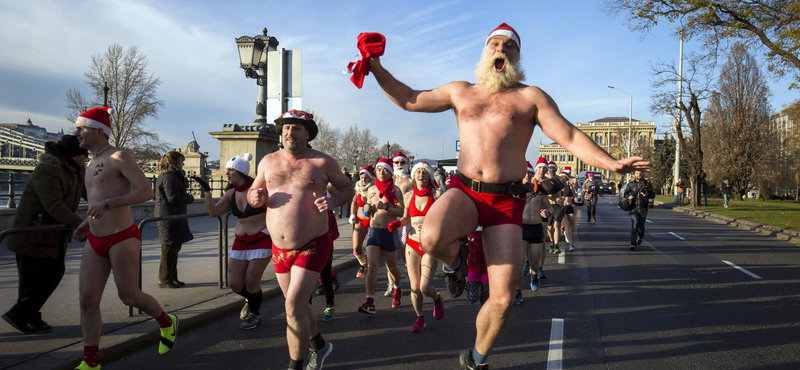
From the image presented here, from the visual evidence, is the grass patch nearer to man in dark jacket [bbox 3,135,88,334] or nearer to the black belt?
the black belt

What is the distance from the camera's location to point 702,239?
15602 millimetres

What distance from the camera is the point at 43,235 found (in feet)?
15.9

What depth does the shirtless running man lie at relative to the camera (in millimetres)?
4016

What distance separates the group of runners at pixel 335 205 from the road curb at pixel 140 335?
0.40m

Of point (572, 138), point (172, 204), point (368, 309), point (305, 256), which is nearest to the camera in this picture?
point (572, 138)

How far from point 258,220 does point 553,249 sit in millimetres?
8256

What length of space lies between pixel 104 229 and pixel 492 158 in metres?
2.90

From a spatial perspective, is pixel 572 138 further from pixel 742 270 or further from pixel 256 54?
pixel 742 270

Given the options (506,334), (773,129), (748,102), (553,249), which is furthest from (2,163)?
(773,129)

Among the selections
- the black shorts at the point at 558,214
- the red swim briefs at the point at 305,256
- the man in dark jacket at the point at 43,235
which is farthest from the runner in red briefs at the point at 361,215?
the black shorts at the point at 558,214

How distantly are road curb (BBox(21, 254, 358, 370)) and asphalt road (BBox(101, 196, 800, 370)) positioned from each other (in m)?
0.10

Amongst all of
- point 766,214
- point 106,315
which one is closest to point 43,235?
point 106,315

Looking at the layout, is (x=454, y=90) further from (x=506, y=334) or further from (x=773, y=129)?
(x=773, y=129)

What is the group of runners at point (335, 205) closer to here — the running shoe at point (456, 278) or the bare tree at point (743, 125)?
the running shoe at point (456, 278)
